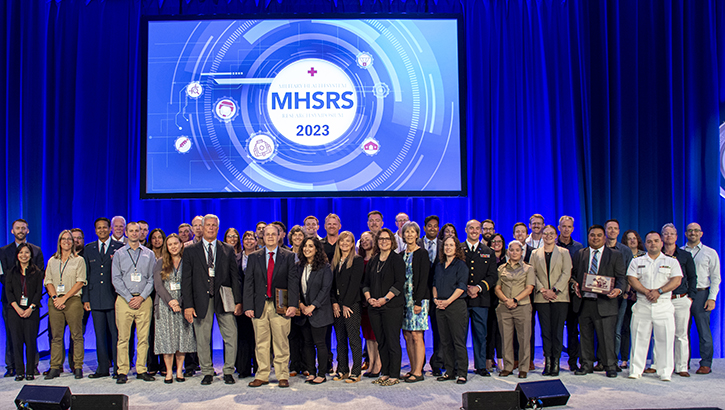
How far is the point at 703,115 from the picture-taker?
7.11 meters

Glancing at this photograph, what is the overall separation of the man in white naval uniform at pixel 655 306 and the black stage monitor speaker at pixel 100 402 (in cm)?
428

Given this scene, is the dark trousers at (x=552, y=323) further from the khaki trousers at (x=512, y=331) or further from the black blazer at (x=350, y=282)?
the black blazer at (x=350, y=282)

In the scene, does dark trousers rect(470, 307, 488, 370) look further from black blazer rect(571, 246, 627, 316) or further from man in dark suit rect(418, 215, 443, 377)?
black blazer rect(571, 246, 627, 316)

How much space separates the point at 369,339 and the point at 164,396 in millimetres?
1830

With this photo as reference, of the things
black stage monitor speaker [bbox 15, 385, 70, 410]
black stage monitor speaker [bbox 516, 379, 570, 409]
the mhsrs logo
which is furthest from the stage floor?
the mhsrs logo

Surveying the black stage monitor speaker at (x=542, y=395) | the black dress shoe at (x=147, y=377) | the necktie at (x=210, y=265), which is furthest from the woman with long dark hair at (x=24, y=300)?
the black stage monitor speaker at (x=542, y=395)

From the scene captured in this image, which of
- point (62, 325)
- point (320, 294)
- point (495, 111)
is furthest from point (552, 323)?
point (62, 325)

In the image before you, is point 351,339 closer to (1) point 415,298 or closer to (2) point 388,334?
(2) point 388,334

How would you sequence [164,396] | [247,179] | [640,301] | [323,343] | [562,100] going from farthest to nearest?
[562,100], [247,179], [640,301], [323,343], [164,396]

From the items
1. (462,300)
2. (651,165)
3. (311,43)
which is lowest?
(462,300)

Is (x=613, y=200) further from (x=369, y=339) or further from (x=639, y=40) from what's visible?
(x=369, y=339)

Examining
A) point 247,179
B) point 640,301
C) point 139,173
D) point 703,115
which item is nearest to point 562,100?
point 703,115

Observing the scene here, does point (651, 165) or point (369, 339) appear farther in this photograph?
point (651, 165)

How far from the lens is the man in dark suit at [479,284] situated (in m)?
5.20
